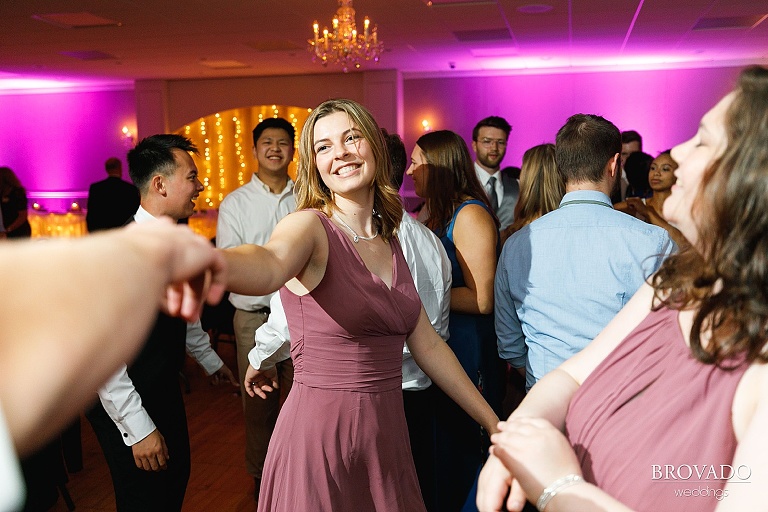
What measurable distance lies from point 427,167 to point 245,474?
6.63ft

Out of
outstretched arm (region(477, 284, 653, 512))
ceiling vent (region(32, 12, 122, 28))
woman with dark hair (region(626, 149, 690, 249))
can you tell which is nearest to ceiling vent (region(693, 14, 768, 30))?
woman with dark hair (region(626, 149, 690, 249))

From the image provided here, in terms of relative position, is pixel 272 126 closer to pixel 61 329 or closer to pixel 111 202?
pixel 111 202

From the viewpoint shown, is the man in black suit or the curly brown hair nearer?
the curly brown hair

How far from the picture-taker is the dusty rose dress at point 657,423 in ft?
2.98

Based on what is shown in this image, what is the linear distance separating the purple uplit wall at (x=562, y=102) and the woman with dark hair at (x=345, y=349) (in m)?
10.8

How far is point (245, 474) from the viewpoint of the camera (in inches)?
147

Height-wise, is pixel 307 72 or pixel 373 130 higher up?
pixel 307 72

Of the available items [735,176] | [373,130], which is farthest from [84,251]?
[373,130]

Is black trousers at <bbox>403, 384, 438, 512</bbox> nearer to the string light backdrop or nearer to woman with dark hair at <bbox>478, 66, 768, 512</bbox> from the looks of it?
woman with dark hair at <bbox>478, 66, 768, 512</bbox>

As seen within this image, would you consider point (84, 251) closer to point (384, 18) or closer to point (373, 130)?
point (373, 130)

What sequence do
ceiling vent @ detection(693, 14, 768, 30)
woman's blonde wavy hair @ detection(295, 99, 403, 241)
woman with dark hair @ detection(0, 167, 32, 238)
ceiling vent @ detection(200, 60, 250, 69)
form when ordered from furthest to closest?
ceiling vent @ detection(200, 60, 250, 69) → ceiling vent @ detection(693, 14, 768, 30) → woman with dark hair @ detection(0, 167, 32, 238) → woman's blonde wavy hair @ detection(295, 99, 403, 241)

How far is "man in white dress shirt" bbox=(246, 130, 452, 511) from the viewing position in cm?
224

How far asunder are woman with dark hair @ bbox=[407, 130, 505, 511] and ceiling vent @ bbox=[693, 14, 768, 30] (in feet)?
22.2

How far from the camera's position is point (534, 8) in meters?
7.38
